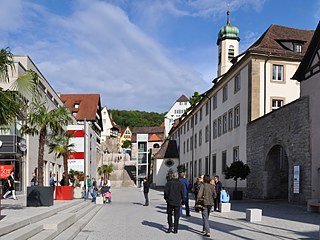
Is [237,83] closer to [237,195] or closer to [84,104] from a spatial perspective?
[237,195]

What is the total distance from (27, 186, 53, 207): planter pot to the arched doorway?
624 inches

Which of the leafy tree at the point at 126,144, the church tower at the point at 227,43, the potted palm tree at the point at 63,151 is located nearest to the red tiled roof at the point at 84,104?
the church tower at the point at 227,43

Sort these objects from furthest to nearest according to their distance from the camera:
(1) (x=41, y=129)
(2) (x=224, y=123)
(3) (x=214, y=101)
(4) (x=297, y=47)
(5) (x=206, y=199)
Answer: (3) (x=214, y=101) → (2) (x=224, y=123) → (4) (x=297, y=47) → (1) (x=41, y=129) → (5) (x=206, y=199)

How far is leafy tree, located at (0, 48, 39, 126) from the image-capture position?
11.7 metres

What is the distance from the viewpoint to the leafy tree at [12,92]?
460 inches

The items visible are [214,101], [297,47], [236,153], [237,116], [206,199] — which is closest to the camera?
[206,199]

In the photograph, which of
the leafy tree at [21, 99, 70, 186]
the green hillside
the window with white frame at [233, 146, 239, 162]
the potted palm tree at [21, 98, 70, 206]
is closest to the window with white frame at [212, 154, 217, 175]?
the window with white frame at [233, 146, 239, 162]

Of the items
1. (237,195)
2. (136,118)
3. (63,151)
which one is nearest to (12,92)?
(63,151)

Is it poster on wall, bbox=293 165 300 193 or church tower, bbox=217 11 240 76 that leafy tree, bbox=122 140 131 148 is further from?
poster on wall, bbox=293 165 300 193

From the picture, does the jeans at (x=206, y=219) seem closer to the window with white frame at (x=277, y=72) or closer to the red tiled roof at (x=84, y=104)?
the window with white frame at (x=277, y=72)

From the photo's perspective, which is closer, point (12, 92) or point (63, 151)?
Result: point (12, 92)

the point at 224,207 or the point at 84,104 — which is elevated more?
the point at 84,104

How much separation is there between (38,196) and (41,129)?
314 cm

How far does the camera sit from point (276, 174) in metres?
29.2
